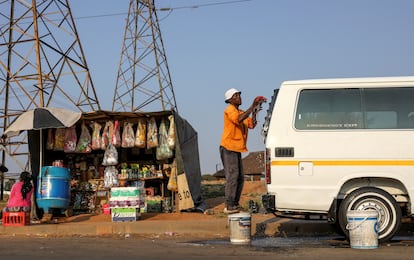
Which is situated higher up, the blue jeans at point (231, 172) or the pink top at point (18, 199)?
the blue jeans at point (231, 172)

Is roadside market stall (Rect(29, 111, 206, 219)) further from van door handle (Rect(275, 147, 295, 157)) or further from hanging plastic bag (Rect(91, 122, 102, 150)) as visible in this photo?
van door handle (Rect(275, 147, 295, 157))

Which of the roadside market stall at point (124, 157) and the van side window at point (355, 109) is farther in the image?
the roadside market stall at point (124, 157)

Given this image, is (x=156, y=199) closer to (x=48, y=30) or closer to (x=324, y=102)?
(x=324, y=102)

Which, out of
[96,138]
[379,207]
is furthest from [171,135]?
[379,207]

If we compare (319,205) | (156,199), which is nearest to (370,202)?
(319,205)

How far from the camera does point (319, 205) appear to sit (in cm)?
709

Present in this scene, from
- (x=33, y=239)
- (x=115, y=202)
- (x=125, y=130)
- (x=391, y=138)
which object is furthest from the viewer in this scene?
(x=125, y=130)

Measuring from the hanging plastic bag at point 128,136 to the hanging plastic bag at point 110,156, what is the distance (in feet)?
0.80

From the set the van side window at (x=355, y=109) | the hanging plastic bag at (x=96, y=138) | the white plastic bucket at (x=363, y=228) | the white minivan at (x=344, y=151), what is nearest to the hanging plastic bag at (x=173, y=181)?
the hanging plastic bag at (x=96, y=138)

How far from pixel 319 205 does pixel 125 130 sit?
6.28m

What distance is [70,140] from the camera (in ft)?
40.7

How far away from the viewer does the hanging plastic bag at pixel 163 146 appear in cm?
1205

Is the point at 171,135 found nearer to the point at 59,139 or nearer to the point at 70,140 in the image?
the point at 70,140

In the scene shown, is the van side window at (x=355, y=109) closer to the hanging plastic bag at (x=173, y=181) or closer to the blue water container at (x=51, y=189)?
the hanging plastic bag at (x=173, y=181)
